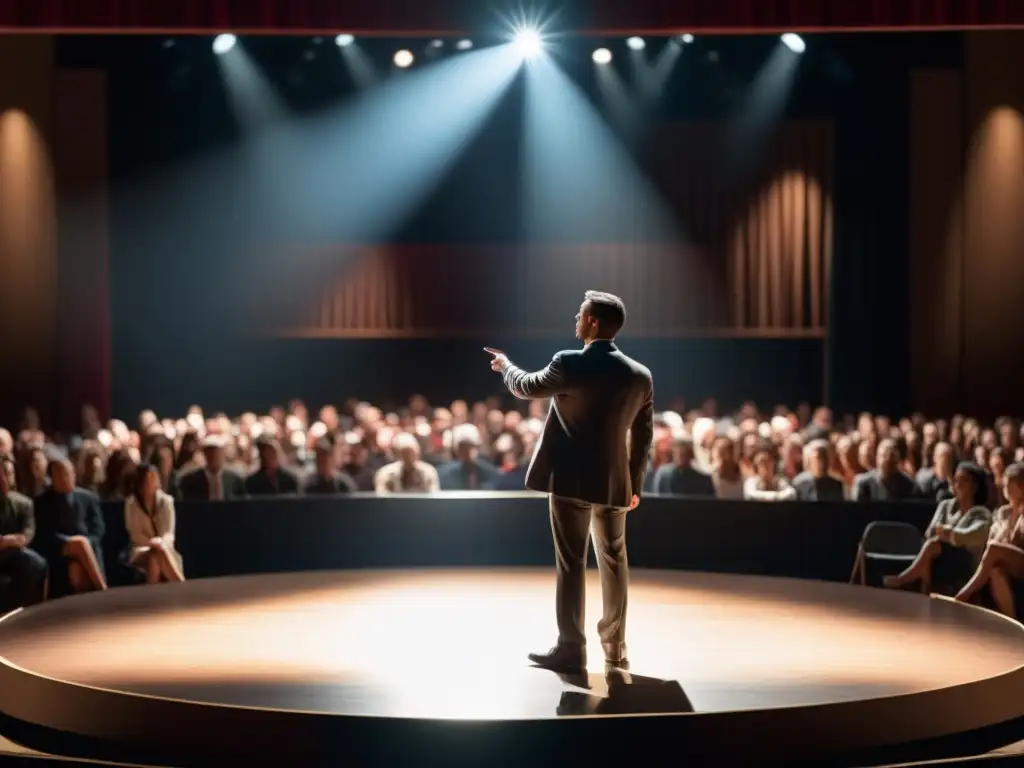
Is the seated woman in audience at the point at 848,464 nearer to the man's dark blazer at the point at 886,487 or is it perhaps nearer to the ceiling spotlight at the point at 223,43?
the man's dark blazer at the point at 886,487

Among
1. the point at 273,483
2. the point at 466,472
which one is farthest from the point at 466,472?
the point at 273,483

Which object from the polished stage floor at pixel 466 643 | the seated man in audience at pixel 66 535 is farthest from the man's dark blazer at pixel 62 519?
the polished stage floor at pixel 466 643

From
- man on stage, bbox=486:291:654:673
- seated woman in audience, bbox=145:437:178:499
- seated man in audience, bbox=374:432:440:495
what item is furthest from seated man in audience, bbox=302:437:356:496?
man on stage, bbox=486:291:654:673

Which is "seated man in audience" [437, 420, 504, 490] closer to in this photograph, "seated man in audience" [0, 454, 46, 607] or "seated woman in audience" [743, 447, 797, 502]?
"seated woman in audience" [743, 447, 797, 502]

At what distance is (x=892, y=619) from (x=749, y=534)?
273 cm

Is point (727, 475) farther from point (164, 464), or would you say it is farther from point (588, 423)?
point (588, 423)

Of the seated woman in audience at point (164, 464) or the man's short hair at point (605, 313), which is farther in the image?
the seated woman in audience at point (164, 464)

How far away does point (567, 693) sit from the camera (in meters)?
6.57

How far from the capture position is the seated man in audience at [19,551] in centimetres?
1041

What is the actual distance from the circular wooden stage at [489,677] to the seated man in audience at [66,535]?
0.87 meters

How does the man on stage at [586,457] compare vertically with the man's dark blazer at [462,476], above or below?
above

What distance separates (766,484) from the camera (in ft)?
39.9

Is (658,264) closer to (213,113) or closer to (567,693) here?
(213,113)

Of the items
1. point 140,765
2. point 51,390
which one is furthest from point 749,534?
point 51,390
